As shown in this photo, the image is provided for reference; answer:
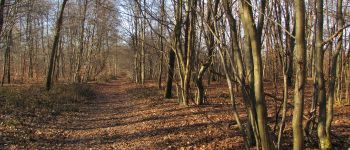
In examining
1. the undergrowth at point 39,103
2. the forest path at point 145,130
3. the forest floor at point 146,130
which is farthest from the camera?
the undergrowth at point 39,103

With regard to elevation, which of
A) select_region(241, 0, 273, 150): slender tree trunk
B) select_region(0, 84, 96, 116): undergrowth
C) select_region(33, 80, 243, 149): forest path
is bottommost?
select_region(33, 80, 243, 149): forest path

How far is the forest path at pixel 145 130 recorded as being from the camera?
8773mm

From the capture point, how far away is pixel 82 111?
15.5 m

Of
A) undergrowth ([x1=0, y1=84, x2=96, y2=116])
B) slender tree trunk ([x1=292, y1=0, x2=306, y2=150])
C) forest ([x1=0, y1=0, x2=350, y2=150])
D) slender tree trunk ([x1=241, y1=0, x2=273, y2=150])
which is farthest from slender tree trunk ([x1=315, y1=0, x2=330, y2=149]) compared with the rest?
undergrowth ([x1=0, y1=84, x2=96, y2=116])

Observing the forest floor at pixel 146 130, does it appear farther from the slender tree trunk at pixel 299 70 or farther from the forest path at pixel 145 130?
the slender tree trunk at pixel 299 70

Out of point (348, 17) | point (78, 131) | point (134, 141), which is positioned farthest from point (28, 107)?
point (348, 17)

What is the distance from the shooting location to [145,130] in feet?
34.9

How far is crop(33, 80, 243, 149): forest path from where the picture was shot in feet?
28.8

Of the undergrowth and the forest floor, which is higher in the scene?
the undergrowth

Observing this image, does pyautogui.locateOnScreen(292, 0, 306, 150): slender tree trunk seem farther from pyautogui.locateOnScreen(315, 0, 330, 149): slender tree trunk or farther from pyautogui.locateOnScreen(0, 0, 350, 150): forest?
pyautogui.locateOnScreen(315, 0, 330, 149): slender tree trunk

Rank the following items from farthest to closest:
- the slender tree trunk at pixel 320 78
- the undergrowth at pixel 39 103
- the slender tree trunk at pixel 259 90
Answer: the undergrowth at pixel 39 103
the slender tree trunk at pixel 320 78
the slender tree trunk at pixel 259 90

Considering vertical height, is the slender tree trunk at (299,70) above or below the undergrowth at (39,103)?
above

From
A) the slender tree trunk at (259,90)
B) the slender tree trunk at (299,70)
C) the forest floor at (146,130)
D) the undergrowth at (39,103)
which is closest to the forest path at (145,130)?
the forest floor at (146,130)

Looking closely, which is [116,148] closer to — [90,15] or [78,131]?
[78,131]
